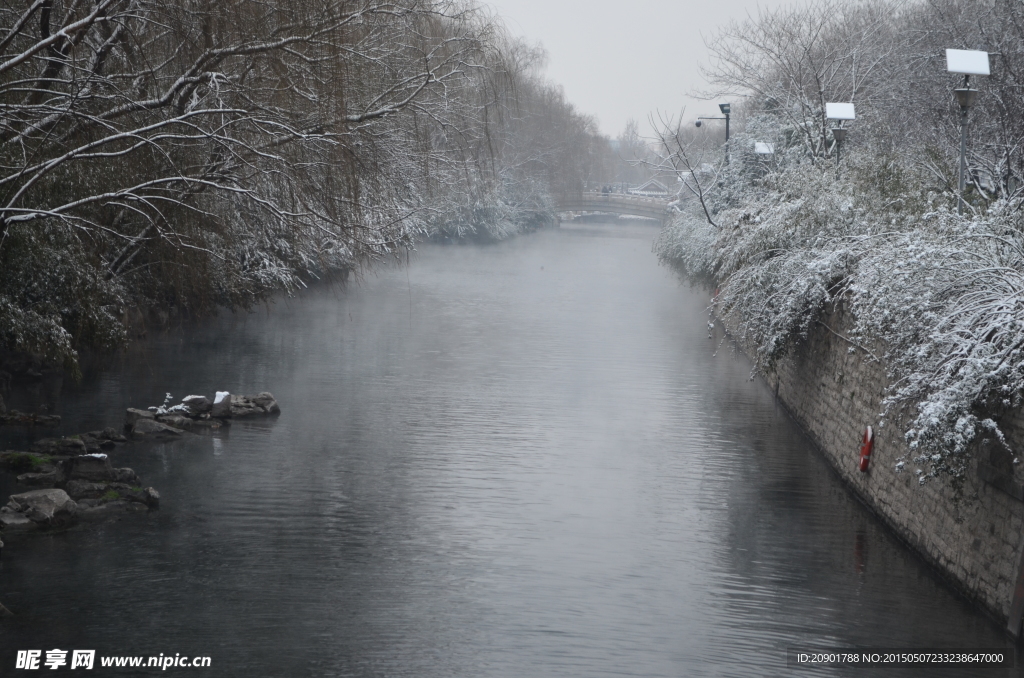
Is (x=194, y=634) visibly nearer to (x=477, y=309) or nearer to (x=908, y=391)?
(x=908, y=391)

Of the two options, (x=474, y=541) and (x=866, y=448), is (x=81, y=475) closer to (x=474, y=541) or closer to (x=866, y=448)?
(x=474, y=541)

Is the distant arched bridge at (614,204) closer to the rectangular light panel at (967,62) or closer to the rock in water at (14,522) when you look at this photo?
the rectangular light panel at (967,62)

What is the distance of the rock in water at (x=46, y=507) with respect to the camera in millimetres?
10500

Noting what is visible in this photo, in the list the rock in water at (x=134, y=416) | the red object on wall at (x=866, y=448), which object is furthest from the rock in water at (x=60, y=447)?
the red object on wall at (x=866, y=448)

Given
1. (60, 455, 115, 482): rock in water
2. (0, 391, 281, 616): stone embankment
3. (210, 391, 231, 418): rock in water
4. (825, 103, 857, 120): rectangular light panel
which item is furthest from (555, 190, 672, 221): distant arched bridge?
(60, 455, 115, 482): rock in water

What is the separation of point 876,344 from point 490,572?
492 cm

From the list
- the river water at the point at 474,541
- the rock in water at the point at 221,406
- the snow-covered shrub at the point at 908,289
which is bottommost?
the river water at the point at 474,541

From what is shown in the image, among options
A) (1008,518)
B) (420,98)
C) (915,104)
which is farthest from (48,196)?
(915,104)

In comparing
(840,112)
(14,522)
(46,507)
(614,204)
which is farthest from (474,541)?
(614,204)

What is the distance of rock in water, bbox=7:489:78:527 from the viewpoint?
10500 millimetres

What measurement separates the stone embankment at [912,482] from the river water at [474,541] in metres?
0.27

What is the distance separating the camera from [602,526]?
11.5 metres

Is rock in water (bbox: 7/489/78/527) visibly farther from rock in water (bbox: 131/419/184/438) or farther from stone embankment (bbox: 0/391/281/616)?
rock in water (bbox: 131/419/184/438)

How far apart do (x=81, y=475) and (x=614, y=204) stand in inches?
2860
